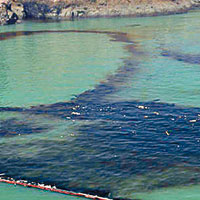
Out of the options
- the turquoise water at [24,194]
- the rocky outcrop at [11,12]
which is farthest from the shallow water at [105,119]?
the rocky outcrop at [11,12]

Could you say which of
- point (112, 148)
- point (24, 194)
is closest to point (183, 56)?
point (112, 148)

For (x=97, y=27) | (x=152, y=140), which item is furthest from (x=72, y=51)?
(x=152, y=140)

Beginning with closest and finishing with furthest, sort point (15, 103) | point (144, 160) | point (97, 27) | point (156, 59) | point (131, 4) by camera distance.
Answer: point (144, 160), point (15, 103), point (156, 59), point (97, 27), point (131, 4)

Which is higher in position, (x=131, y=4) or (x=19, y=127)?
(x=131, y=4)

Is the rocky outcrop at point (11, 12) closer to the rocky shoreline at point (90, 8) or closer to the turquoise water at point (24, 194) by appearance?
the rocky shoreline at point (90, 8)

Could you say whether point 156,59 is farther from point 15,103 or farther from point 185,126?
point 185,126

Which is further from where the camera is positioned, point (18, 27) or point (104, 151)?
point (18, 27)

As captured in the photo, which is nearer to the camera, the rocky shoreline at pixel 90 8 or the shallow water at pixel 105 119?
the shallow water at pixel 105 119

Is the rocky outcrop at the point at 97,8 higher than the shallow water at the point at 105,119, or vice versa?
the rocky outcrop at the point at 97,8
